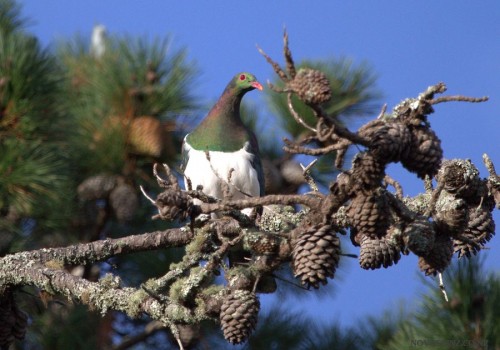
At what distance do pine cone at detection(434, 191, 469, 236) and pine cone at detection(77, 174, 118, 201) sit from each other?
7.40 ft

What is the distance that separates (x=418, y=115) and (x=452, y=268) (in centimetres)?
95

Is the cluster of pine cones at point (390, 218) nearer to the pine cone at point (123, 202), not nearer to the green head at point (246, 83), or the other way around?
the pine cone at point (123, 202)

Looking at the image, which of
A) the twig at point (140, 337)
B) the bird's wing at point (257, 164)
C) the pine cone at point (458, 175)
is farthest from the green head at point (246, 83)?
the pine cone at point (458, 175)

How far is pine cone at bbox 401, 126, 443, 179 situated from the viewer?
5.32 ft

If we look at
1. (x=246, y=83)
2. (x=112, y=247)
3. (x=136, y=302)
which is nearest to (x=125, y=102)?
(x=246, y=83)

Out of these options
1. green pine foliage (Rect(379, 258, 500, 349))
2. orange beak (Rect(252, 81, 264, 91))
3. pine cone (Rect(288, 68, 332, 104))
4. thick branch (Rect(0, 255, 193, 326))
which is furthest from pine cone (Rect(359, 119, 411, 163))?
orange beak (Rect(252, 81, 264, 91))

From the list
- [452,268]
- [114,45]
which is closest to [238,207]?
[452,268]

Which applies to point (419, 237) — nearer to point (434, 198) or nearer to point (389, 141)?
point (434, 198)

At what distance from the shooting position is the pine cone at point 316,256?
1682 millimetres

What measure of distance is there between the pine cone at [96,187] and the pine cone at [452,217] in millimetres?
→ 2255

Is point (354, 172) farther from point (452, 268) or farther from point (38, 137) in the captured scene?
point (38, 137)

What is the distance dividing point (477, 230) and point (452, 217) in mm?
149

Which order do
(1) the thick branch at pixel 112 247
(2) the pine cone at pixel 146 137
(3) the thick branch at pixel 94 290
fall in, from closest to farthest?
1. (3) the thick branch at pixel 94 290
2. (1) the thick branch at pixel 112 247
3. (2) the pine cone at pixel 146 137

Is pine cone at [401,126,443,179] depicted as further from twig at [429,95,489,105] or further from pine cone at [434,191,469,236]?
pine cone at [434,191,469,236]
